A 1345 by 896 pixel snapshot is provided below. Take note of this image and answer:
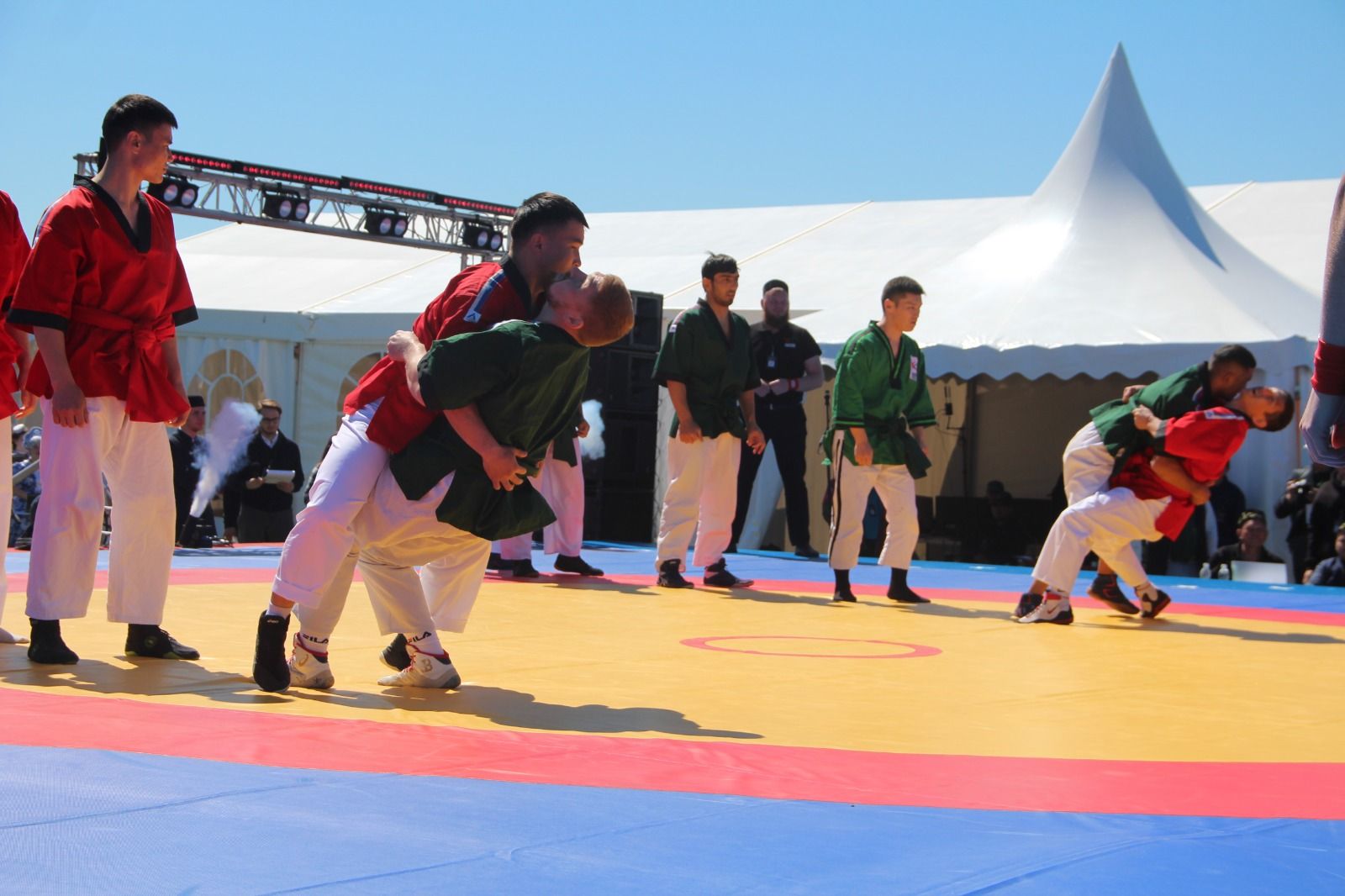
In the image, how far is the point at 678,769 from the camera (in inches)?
111

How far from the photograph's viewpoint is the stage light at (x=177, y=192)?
1508 centimetres

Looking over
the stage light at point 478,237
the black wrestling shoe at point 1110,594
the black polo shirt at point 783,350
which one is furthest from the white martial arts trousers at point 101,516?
the stage light at point 478,237

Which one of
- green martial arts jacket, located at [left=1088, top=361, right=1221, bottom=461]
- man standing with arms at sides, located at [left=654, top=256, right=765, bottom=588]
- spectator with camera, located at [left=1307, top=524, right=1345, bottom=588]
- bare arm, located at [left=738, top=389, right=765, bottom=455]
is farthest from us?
spectator with camera, located at [left=1307, top=524, right=1345, bottom=588]

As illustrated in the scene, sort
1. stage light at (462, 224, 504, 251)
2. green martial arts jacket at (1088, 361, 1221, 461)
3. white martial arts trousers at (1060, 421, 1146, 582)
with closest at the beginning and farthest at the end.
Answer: green martial arts jacket at (1088, 361, 1221, 461) < white martial arts trousers at (1060, 421, 1146, 582) < stage light at (462, 224, 504, 251)

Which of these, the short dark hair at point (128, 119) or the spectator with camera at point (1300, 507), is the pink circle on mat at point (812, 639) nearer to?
the short dark hair at point (128, 119)

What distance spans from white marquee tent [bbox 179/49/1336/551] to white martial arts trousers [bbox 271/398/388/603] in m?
8.34

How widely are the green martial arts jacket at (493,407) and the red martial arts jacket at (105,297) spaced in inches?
39.0

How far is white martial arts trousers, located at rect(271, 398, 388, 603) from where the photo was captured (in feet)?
11.9

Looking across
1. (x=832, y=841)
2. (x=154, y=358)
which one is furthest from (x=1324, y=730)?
(x=154, y=358)

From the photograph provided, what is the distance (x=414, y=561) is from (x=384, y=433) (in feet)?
1.19

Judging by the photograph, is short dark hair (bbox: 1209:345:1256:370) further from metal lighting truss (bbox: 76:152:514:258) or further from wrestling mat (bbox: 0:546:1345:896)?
metal lighting truss (bbox: 76:152:514:258)

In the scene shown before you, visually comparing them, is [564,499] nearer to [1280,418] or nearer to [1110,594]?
[1110,594]

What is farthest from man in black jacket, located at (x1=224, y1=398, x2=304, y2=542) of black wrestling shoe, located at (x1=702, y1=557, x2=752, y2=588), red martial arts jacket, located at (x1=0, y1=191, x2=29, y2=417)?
red martial arts jacket, located at (x1=0, y1=191, x2=29, y2=417)

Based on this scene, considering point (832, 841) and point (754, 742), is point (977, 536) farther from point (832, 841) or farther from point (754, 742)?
point (832, 841)
